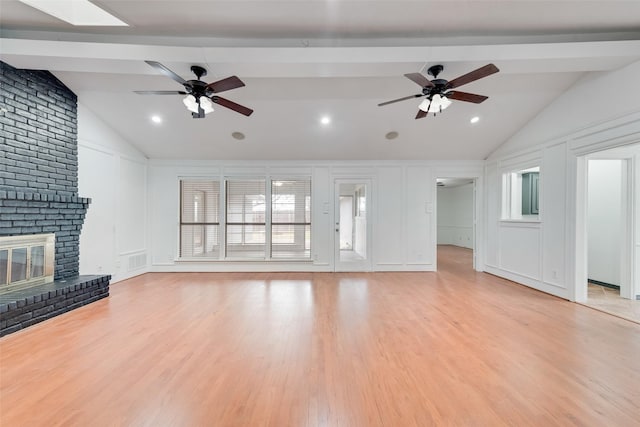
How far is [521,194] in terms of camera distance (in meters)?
5.46

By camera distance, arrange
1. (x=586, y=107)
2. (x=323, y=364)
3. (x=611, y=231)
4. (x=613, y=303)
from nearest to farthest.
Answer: (x=323, y=364) → (x=586, y=107) → (x=613, y=303) → (x=611, y=231)

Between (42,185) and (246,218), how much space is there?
3.32 metres

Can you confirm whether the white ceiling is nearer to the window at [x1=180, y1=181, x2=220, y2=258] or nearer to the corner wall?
the corner wall

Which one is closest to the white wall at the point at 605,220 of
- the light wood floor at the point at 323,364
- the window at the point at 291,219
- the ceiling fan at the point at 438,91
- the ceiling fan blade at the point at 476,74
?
the light wood floor at the point at 323,364

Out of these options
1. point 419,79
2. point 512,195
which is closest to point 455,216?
point 512,195

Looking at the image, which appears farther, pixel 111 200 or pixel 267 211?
pixel 267 211

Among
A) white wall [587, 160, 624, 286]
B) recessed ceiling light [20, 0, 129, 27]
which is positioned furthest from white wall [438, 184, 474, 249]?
recessed ceiling light [20, 0, 129, 27]

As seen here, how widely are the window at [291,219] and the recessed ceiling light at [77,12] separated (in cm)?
385

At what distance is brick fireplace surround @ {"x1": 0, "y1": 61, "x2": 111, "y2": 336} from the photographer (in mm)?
3291

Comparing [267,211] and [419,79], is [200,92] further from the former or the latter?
[267,211]

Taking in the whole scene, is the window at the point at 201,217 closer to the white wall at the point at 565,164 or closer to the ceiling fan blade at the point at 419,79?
the ceiling fan blade at the point at 419,79

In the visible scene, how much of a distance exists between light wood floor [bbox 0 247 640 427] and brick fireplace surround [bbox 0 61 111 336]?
9.7 inches

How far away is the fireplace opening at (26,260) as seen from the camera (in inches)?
131

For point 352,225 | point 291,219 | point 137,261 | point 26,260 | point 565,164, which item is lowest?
point 137,261
